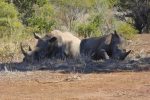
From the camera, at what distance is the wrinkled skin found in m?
17.2

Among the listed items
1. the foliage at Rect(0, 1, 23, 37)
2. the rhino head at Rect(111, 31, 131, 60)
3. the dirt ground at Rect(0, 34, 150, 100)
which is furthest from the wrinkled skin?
the foliage at Rect(0, 1, 23, 37)

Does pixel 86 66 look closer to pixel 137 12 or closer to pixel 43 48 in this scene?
pixel 43 48

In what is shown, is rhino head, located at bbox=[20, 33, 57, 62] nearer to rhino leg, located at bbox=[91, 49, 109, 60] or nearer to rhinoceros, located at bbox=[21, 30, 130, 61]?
rhinoceros, located at bbox=[21, 30, 130, 61]

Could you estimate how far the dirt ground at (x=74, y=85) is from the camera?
35.6ft

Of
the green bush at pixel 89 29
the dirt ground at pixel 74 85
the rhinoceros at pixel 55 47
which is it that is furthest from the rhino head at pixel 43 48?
the green bush at pixel 89 29

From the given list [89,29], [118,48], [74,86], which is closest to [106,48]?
[118,48]

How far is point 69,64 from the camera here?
1574 cm

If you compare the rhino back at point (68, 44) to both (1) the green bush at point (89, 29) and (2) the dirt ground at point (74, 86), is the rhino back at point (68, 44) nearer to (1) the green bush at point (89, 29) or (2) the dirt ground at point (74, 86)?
(2) the dirt ground at point (74, 86)

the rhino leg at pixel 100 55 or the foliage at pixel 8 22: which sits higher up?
the foliage at pixel 8 22

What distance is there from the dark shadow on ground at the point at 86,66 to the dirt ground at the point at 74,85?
21.6 inches

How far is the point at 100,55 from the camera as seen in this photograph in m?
17.5

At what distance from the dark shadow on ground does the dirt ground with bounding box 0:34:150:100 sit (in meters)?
0.55

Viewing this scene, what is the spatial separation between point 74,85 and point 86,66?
2833mm

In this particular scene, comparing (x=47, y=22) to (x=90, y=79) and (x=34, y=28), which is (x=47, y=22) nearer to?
(x=34, y=28)
